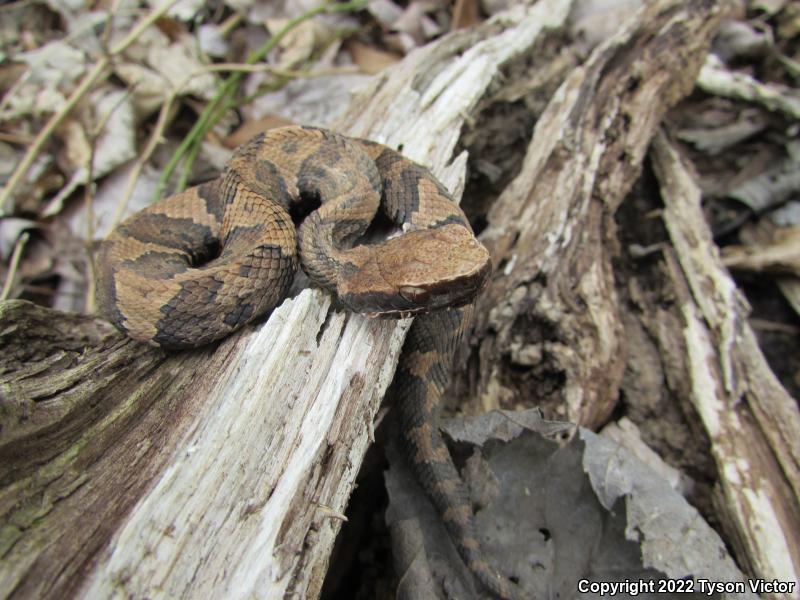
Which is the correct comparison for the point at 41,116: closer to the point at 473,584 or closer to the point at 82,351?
the point at 82,351

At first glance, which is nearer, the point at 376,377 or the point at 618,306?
the point at 376,377

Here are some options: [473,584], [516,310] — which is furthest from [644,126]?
[473,584]

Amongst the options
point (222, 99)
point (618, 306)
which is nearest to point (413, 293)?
point (618, 306)

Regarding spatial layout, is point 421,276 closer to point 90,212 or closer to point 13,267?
point 90,212

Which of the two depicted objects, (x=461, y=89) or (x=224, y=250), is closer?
(x=224, y=250)

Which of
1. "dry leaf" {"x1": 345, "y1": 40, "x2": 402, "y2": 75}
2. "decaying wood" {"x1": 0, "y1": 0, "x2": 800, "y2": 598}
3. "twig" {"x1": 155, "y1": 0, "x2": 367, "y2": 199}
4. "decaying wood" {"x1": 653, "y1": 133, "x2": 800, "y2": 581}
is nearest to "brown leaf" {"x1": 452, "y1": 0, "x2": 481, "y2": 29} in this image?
"dry leaf" {"x1": 345, "y1": 40, "x2": 402, "y2": 75}

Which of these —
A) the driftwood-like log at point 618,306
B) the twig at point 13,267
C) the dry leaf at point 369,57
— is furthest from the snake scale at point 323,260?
the dry leaf at point 369,57
